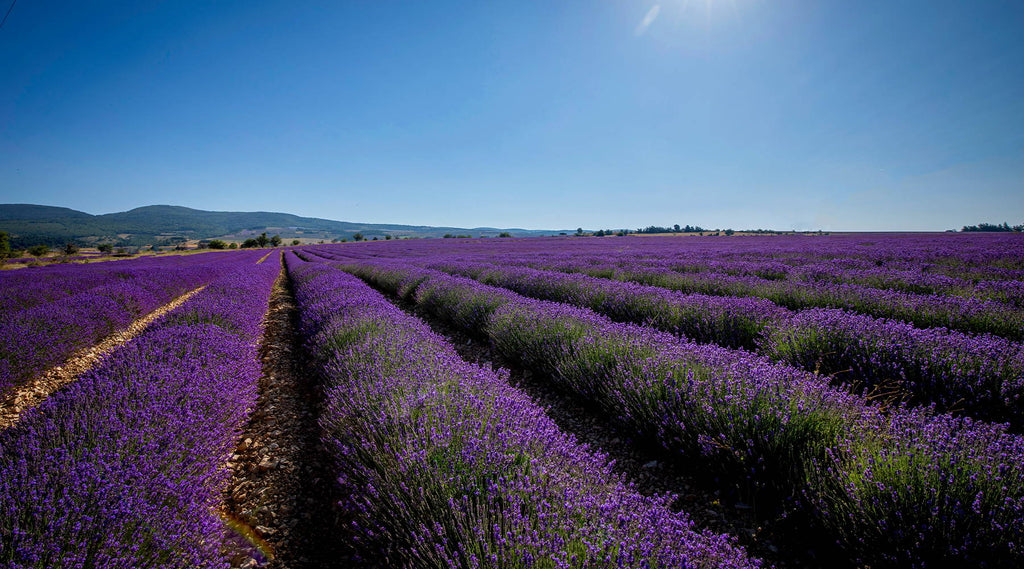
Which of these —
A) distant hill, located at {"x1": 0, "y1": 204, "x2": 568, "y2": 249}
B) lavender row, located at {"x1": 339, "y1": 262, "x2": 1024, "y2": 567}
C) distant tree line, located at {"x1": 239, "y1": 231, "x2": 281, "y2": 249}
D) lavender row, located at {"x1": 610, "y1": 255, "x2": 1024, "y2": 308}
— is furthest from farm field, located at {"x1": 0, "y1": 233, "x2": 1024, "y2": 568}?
distant hill, located at {"x1": 0, "y1": 204, "x2": 568, "y2": 249}

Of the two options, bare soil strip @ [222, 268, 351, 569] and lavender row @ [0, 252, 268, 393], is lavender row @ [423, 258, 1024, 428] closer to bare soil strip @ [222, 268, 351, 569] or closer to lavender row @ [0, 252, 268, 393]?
bare soil strip @ [222, 268, 351, 569]

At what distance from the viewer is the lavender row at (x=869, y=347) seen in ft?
7.95

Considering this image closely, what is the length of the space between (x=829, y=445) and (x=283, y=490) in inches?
124

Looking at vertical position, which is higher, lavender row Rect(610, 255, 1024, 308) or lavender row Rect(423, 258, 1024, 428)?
lavender row Rect(610, 255, 1024, 308)

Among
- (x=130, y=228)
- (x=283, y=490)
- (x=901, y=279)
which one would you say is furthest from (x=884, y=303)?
(x=130, y=228)

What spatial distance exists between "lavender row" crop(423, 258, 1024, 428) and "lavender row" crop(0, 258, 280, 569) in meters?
3.68

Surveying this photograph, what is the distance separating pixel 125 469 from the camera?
1551 mm

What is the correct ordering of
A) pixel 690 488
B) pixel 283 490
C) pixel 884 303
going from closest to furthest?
pixel 690 488 → pixel 283 490 → pixel 884 303

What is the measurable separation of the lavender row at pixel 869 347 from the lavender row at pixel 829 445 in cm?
64

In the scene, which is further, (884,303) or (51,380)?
(884,303)

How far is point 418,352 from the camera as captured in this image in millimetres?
3039

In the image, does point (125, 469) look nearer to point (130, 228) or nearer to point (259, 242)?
point (259, 242)

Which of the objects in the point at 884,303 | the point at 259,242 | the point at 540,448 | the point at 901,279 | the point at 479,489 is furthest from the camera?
the point at 259,242

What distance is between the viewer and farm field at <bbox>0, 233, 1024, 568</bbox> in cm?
131
